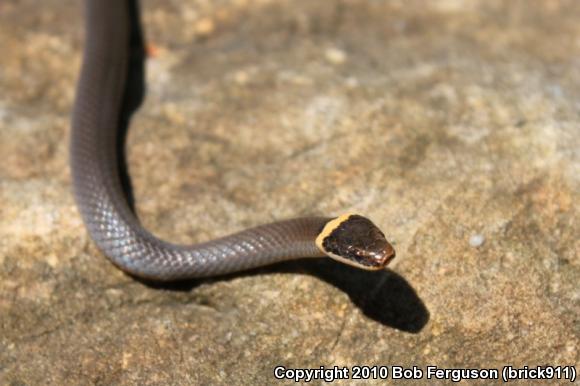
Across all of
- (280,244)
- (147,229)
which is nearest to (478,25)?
(280,244)

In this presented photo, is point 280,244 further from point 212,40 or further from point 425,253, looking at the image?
point 212,40

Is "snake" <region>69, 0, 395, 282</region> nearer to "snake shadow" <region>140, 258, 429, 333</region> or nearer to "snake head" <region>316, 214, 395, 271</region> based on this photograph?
"snake head" <region>316, 214, 395, 271</region>

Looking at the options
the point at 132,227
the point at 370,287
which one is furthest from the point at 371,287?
the point at 132,227
